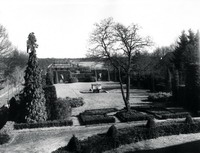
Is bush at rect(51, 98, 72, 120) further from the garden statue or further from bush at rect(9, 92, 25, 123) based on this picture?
the garden statue

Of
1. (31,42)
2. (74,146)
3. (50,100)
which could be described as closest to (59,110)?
(50,100)

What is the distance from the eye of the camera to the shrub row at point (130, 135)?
37.8 feet

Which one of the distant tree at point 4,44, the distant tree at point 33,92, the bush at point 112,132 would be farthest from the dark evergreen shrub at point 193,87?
the distant tree at point 4,44

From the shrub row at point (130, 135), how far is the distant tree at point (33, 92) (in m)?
7.32

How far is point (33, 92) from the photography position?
1844 cm

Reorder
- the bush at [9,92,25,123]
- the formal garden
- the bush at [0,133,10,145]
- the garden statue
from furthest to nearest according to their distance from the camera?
1. the garden statue
2. the bush at [9,92,25,123]
3. the bush at [0,133,10,145]
4. the formal garden

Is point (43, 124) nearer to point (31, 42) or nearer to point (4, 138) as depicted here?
point (4, 138)

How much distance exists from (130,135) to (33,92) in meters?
8.73

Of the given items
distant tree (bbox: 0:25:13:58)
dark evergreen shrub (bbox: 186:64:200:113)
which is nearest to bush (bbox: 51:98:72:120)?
dark evergreen shrub (bbox: 186:64:200:113)

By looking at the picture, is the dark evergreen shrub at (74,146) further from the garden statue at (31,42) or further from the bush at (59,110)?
the garden statue at (31,42)

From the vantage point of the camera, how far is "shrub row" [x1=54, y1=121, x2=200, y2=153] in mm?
11519

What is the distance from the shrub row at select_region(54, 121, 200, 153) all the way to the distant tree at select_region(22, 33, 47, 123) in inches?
288

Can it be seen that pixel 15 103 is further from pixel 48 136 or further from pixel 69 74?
pixel 69 74

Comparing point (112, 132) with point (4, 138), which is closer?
point (112, 132)
